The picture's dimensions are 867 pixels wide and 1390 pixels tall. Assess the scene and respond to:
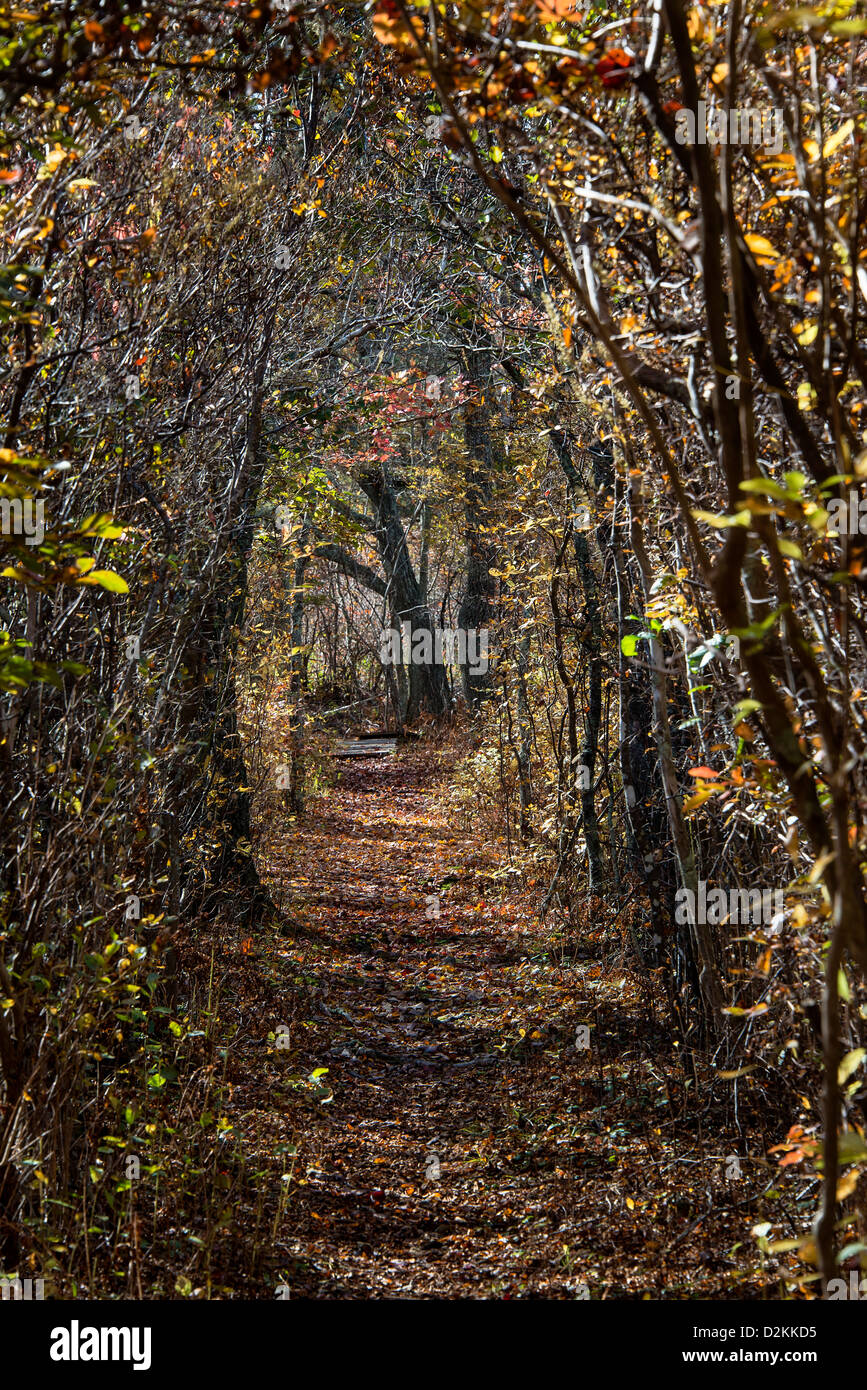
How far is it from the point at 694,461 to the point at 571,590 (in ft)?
14.7

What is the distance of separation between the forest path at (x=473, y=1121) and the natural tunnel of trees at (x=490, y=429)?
0.32 metres

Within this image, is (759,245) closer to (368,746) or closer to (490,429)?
(490,429)

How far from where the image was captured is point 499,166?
16.8ft

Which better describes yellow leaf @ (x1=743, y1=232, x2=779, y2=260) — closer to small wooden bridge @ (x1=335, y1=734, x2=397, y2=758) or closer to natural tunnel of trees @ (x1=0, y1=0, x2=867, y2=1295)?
natural tunnel of trees @ (x1=0, y1=0, x2=867, y2=1295)

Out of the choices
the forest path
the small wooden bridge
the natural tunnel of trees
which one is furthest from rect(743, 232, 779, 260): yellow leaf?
the small wooden bridge

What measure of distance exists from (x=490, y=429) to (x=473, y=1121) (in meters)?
5.68

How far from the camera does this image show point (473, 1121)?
5090mm

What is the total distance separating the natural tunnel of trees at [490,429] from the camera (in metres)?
2.07

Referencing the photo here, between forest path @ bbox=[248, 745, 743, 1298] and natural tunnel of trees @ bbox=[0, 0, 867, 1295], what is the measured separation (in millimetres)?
317

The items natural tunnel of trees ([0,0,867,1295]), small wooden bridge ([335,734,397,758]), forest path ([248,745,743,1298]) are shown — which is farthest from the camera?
small wooden bridge ([335,734,397,758])

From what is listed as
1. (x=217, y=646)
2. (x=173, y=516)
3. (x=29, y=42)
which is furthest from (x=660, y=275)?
(x=217, y=646)

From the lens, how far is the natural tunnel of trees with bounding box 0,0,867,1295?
2070 mm

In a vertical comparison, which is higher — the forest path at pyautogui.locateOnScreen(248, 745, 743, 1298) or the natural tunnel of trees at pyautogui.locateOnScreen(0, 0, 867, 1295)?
the natural tunnel of trees at pyautogui.locateOnScreen(0, 0, 867, 1295)

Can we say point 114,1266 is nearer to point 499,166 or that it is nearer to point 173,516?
point 173,516
